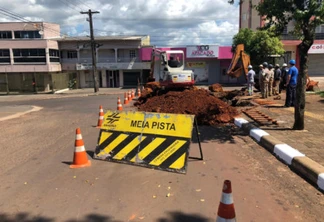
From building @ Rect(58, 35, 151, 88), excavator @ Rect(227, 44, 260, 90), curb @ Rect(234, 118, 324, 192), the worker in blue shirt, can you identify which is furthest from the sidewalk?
building @ Rect(58, 35, 151, 88)

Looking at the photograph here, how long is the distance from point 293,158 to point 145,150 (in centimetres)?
283

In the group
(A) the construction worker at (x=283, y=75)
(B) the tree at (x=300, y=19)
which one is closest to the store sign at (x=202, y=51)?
(A) the construction worker at (x=283, y=75)

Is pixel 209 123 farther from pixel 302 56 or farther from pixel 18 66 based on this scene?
pixel 18 66

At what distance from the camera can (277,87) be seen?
1733cm

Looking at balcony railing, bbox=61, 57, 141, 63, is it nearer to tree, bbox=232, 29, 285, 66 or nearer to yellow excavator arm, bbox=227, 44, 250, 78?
tree, bbox=232, 29, 285, 66

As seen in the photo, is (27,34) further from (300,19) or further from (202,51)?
(300,19)

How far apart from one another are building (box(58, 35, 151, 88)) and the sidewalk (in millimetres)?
35474

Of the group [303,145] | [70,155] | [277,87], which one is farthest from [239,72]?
[70,155]

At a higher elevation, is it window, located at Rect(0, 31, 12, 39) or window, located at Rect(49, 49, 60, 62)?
window, located at Rect(0, 31, 12, 39)

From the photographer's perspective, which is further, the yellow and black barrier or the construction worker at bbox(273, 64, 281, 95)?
the construction worker at bbox(273, 64, 281, 95)

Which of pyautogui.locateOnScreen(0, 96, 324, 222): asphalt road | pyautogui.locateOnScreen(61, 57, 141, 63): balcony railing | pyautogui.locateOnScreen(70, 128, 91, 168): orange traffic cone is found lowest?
pyautogui.locateOnScreen(0, 96, 324, 222): asphalt road

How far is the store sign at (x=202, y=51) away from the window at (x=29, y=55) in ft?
71.4

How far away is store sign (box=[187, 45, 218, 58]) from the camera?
4356 cm

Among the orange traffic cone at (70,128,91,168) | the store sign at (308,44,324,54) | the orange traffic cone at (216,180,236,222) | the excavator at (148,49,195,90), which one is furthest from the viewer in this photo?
the store sign at (308,44,324,54)
